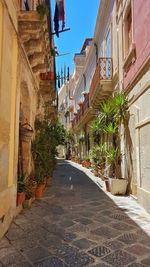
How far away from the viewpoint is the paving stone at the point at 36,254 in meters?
3.27

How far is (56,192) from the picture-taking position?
332 inches

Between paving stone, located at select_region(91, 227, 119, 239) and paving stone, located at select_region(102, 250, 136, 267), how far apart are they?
655mm

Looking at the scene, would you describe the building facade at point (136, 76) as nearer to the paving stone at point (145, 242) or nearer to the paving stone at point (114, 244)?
the paving stone at point (145, 242)

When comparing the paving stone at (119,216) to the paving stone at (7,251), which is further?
the paving stone at (119,216)

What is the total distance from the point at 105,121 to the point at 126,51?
8.21 feet

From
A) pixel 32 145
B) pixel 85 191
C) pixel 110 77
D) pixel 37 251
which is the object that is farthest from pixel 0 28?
pixel 110 77

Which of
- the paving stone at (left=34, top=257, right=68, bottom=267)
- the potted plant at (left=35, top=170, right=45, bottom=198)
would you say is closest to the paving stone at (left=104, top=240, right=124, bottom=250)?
the paving stone at (left=34, top=257, right=68, bottom=267)

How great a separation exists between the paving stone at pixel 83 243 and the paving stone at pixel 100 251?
140mm

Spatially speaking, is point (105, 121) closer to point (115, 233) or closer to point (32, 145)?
point (32, 145)

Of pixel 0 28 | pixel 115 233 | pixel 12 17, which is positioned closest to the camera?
pixel 0 28

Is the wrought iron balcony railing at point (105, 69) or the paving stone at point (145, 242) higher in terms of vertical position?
the wrought iron balcony railing at point (105, 69)

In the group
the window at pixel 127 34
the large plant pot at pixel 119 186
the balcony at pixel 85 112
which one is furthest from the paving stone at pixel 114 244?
the balcony at pixel 85 112

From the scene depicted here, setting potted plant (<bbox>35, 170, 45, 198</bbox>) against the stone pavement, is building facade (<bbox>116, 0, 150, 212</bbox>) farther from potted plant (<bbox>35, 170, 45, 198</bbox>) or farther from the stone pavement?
potted plant (<bbox>35, 170, 45, 198</bbox>)

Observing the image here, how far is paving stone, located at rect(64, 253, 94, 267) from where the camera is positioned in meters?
3.12
